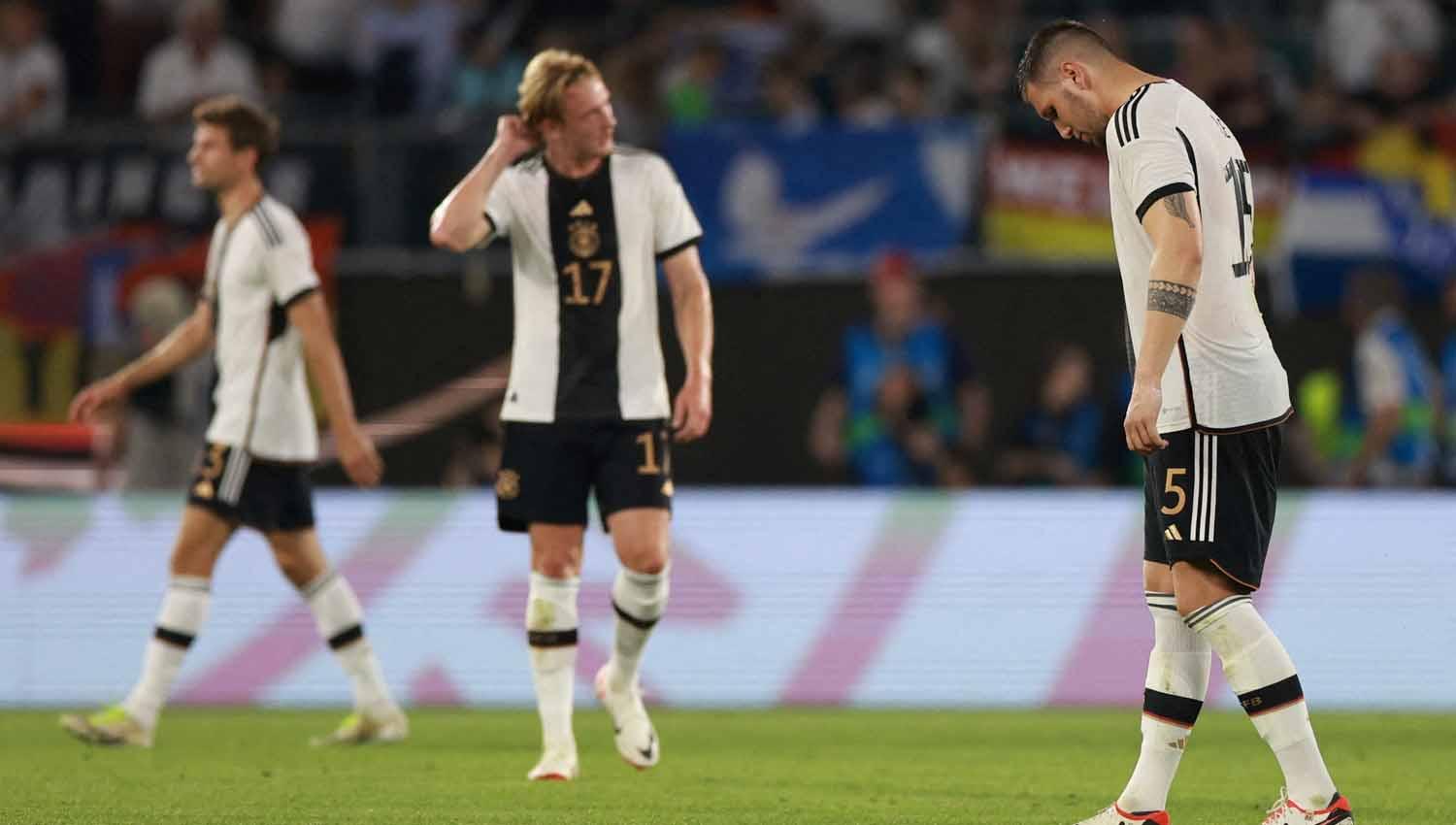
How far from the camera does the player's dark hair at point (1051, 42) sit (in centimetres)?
591

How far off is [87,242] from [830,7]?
5.44m

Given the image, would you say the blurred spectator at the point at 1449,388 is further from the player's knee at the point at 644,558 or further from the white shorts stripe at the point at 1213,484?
the white shorts stripe at the point at 1213,484

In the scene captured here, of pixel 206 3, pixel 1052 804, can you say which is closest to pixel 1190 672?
pixel 1052 804

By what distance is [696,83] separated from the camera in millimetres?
15383

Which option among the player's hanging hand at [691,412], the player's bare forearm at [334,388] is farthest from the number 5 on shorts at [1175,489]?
the player's bare forearm at [334,388]

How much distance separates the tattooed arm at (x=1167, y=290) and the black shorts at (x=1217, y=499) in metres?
0.17

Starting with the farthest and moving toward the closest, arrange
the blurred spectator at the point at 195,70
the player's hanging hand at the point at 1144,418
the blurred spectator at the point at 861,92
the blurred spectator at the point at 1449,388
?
the blurred spectator at the point at 195,70
the blurred spectator at the point at 861,92
the blurred spectator at the point at 1449,388
the player's hanging hand at the point at 1144,418

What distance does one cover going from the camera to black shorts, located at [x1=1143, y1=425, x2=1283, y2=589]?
569 centimetres

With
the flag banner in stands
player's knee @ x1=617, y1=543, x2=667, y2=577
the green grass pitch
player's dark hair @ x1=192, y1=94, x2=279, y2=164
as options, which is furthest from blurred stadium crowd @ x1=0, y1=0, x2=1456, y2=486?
player's knee @ x1=617, y1=543, x2=667, y2=577

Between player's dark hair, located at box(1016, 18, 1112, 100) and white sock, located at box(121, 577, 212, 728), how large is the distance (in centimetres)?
419

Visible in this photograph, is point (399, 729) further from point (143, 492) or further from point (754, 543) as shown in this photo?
point (143, 492)

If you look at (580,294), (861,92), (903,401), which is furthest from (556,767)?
(861,92)

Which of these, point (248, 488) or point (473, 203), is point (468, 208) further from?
point (248, 488)

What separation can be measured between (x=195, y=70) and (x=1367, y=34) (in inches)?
315
